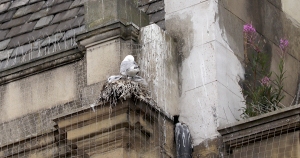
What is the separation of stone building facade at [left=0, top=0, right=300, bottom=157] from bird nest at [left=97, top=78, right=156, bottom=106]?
0.07m

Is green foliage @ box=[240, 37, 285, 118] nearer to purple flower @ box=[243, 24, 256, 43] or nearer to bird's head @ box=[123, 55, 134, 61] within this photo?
purple flower @ box=[243, 24, 256, 43]

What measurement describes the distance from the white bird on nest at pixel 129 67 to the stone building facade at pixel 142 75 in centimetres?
33

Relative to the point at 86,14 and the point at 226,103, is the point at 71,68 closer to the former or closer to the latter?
the point at 86,14

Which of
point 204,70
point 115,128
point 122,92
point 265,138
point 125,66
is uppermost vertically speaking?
point 204,70

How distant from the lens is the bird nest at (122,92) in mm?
12898

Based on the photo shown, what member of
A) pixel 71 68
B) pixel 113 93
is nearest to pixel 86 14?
pixel 71 68

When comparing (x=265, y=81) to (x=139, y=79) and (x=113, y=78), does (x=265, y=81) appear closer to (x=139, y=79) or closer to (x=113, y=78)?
(x=139, y=79)

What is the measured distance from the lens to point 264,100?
13.6 m

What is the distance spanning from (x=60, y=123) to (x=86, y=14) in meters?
1.39

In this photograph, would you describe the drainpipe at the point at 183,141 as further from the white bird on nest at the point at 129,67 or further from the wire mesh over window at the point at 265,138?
the white bird on nest at the point at 129,67

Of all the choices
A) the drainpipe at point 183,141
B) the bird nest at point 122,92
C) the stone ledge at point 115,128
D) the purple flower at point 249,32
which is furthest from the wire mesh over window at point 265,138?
the purple flower at point 249,32

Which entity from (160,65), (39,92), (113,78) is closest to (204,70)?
(160,65)

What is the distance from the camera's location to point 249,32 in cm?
1422

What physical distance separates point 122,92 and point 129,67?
359 mm
